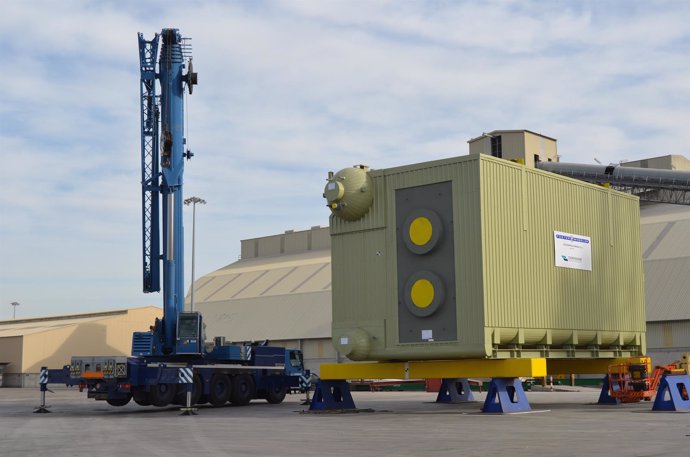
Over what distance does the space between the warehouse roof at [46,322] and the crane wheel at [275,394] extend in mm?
41906

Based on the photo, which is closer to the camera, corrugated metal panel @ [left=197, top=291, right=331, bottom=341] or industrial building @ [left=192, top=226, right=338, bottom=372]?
industrial building @ [left=192, top=226, right=338, bottom=372]

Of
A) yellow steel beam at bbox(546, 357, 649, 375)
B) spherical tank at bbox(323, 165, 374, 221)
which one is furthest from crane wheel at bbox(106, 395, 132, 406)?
yellow steel beam at bbox(546, 357, 649, 375)

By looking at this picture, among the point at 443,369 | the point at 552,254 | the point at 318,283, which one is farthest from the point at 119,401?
the point at 318,283

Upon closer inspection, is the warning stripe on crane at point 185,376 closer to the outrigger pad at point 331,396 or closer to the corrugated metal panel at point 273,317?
the outrigger pad at point 331,396

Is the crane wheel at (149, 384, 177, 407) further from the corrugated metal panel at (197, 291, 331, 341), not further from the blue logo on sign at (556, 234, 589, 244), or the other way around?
the corrugated metal panel at (197, 291, 331, 341)

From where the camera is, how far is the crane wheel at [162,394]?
88.6 ft

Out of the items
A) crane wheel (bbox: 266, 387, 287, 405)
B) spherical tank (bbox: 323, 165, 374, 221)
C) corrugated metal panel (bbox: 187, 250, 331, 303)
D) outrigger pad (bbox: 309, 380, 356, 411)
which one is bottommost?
crane wheel (bbox: 266, 387, 287, 405)

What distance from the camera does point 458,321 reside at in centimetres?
2123

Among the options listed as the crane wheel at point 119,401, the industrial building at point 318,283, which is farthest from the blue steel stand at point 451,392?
the industrial building at point 318,283

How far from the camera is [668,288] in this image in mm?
49812

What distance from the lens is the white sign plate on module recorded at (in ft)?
77.2

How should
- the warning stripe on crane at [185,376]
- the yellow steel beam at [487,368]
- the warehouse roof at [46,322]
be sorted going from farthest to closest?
the warehouse roof at [46,322], the warning stripe on crane at [185,376], the yellow steel beam at [487,368]

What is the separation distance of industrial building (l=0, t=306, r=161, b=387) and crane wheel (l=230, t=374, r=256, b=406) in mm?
40575

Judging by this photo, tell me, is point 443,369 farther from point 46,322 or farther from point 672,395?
point 46,322
